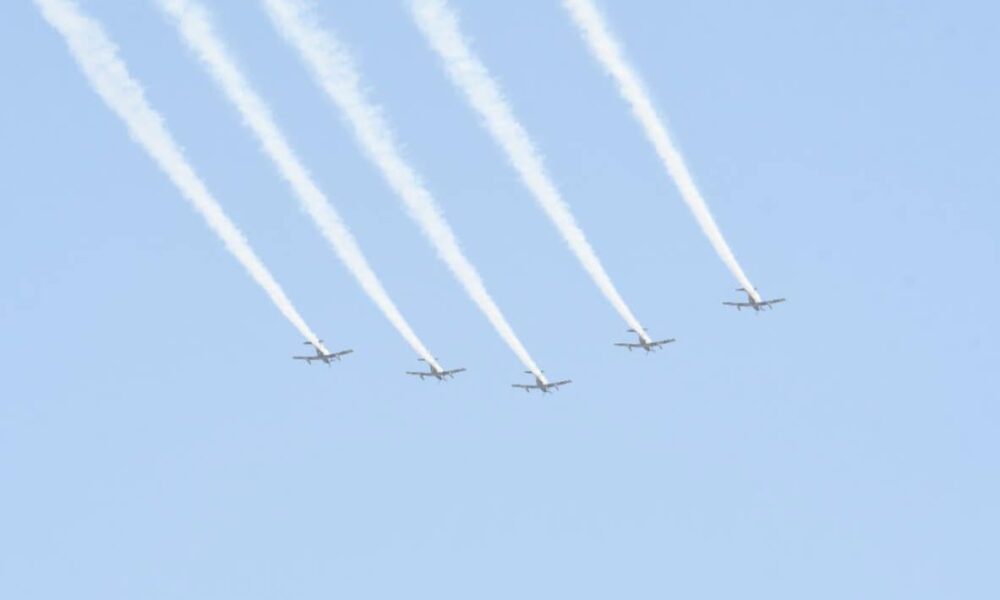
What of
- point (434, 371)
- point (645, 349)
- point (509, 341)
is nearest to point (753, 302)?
point (645, 349)

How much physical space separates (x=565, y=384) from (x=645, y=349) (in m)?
2.94

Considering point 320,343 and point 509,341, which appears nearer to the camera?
point 509,341

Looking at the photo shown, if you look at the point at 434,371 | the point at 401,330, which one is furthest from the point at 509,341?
the point at 434,371

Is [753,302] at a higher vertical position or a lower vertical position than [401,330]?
lower

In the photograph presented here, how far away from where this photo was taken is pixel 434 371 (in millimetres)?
81562

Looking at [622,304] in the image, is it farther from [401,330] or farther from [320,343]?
[320,343]

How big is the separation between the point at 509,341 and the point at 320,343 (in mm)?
15462

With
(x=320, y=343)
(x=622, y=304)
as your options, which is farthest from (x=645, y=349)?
(x=622, y=304)

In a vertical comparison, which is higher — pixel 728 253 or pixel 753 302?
pixel 728 253

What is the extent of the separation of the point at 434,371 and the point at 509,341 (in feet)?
46.4

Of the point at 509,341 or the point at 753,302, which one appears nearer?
the point at 509,341

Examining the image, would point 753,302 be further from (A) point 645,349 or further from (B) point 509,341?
(B) point 509,341

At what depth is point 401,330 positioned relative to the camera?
66438 millimetres

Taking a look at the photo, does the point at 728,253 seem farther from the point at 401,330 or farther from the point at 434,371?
the point at 434,371
